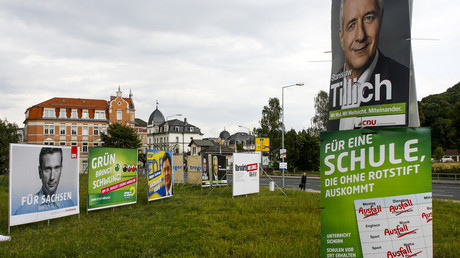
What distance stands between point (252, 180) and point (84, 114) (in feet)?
222

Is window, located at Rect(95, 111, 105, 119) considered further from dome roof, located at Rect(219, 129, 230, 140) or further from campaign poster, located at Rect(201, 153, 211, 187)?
dome roof, located at Rect(219, 129, 230, 140)

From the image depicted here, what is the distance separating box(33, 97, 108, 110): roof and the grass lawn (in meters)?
70.8

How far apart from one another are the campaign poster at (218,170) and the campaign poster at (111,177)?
7544mm

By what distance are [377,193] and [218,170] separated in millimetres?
19318

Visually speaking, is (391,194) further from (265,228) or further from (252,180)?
(252,180)

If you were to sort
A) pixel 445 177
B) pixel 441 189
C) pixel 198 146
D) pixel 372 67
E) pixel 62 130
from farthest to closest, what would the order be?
pixel 198 146 < pixel 62 130 < pixel 445 177 < pixel 441 189 < pixel 372 67

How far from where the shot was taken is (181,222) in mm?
10719

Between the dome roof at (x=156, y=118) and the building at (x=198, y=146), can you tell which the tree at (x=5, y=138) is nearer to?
the building at (x=198, y=146)

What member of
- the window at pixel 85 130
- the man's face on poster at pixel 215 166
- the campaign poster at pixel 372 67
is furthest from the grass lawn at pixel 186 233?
the window at pixel 85 130

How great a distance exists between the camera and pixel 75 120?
250 ft

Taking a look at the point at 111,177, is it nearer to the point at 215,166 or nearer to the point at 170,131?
the point at 215,166

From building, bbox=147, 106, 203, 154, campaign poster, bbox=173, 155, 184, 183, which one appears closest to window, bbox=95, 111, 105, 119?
building, bbox=147, 106, 203, 154

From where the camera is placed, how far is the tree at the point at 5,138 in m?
33.2

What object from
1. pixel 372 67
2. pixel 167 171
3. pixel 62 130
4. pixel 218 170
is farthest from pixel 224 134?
pixel 372 67
